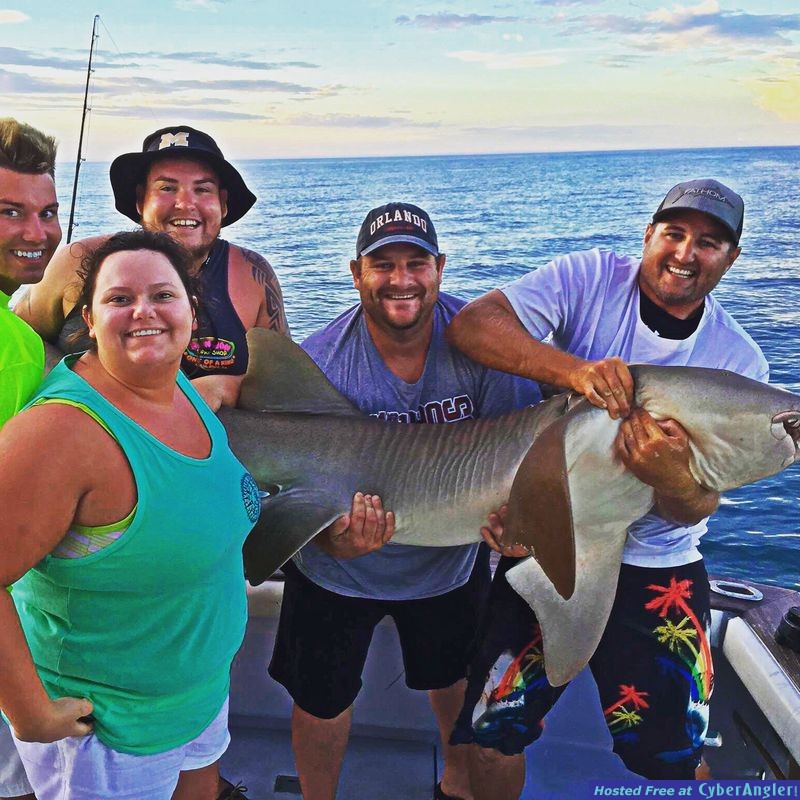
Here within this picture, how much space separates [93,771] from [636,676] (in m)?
1.85

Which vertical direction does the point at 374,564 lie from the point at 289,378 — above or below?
below

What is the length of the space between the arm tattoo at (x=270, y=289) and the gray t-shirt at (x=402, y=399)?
0.37 metres

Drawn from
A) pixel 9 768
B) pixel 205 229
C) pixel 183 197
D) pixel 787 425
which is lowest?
pixel 9 768

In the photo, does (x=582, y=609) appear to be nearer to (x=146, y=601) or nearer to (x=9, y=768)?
(x=146, y=601)

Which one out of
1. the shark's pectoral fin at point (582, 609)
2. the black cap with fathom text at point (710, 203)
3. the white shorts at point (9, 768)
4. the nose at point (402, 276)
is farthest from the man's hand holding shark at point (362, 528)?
the black cap with fathom text at point (710, 203)

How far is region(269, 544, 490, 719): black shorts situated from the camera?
305cm

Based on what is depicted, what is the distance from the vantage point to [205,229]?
3.23 metres

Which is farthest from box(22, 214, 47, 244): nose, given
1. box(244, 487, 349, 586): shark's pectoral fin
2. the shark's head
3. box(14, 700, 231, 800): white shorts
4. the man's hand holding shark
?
the shark's head

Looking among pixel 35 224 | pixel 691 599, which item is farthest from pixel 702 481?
pixel 35 224

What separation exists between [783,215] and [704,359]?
137ft

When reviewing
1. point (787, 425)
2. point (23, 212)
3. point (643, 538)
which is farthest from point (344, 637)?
point (23, 212)

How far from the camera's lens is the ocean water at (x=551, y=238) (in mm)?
8625

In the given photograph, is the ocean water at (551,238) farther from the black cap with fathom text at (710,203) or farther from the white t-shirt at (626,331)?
the black cap with fathom text at (710,203)

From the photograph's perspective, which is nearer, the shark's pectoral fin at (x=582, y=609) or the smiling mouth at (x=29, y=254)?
the smiling mouth at (x=29, y=254)
